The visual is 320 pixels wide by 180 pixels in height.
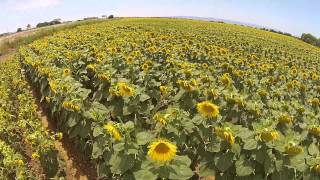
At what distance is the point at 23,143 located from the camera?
1000 centimetres

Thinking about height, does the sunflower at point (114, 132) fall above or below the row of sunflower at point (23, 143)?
above

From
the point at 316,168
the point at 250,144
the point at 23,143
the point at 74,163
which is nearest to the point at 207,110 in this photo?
the point at 250,144

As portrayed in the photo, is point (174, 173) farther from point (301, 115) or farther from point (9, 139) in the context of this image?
point (9, 139)

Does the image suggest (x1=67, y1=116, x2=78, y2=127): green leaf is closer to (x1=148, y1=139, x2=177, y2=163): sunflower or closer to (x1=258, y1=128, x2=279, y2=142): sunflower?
(x1=148, y1=139, x2=177, y2=163): sunflower

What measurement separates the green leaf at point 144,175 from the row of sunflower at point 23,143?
2.63 meters

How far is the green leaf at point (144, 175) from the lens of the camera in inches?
202

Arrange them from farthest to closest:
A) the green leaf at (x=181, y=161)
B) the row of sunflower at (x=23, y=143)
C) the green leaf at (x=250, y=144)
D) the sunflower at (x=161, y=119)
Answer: the row of sunflower at (x=23, y=143)
the sunflower at (x=161, y=119)
the green leaf at (x=250, y=144)
the green leaf at (x=181, y=161)

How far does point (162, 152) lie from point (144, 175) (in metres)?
0.38

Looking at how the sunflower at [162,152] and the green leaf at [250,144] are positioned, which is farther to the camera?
the green leaf at [250,144]

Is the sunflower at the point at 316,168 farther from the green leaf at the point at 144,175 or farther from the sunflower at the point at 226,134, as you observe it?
the green leaf at the point at 144,175

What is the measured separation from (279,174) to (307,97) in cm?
734

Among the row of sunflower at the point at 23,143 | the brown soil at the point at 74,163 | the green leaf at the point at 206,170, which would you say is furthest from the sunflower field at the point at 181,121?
the row of sunflower at the point at 23,143

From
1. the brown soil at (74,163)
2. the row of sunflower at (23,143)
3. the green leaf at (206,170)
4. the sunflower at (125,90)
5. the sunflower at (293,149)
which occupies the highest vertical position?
the sunflower at (125,90)

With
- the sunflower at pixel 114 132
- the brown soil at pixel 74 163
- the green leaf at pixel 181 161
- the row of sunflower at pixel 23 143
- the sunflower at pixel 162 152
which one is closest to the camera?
the sunflower at pixel 162 152
